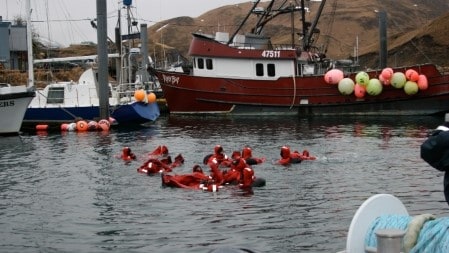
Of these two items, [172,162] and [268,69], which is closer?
[172,162]

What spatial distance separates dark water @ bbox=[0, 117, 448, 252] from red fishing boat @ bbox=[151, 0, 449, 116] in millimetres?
12615

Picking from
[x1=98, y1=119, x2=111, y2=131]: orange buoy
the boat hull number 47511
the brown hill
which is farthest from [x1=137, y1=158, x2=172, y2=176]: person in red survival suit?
the brown hill

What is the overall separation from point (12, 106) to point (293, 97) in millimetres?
16416

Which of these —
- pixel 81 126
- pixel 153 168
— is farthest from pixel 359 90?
pixel 153 168

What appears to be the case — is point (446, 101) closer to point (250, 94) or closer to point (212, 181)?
point (250, 94)

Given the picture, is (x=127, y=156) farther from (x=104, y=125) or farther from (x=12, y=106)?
(x=104, y=125)

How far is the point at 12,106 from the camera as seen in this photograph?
30.5m

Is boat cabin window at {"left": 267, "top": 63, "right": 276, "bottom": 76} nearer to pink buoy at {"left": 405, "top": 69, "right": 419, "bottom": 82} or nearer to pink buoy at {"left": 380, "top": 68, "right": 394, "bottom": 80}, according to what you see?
pink buoy at {"left": 380, "top": 68, "right": 394, "bottom": 80}

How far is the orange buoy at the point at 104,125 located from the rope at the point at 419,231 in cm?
2818

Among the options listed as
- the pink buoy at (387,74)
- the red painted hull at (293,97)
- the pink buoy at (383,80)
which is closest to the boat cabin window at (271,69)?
the red painted hull at (293,97)

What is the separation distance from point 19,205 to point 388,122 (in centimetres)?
2454

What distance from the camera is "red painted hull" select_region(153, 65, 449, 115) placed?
38.1 meters

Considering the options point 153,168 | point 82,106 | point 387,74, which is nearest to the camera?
point 153,168

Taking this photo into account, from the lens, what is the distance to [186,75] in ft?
135
